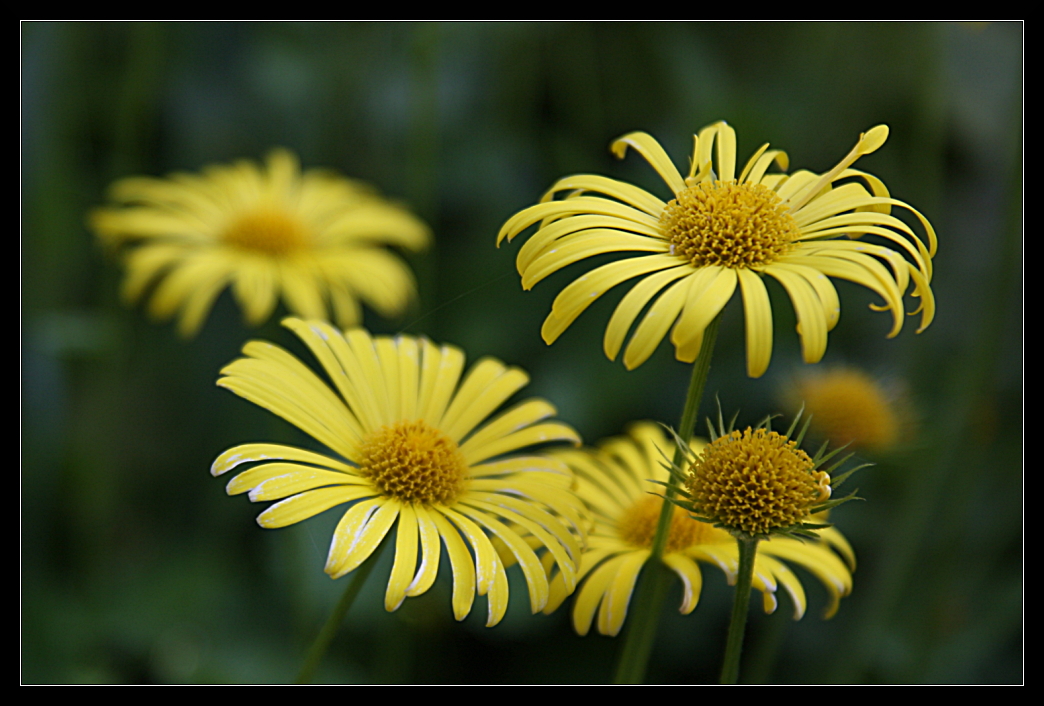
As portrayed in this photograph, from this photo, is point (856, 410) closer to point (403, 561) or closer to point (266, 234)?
point (403, 561)

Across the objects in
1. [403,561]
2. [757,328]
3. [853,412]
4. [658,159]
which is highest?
[658,159]

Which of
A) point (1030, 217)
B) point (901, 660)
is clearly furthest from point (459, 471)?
point (901, 660)

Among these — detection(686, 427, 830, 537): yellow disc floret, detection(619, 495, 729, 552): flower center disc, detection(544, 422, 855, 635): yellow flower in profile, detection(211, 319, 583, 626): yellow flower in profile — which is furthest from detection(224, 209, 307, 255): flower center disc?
detection(686, 427, 830, 537): yellow disc floret

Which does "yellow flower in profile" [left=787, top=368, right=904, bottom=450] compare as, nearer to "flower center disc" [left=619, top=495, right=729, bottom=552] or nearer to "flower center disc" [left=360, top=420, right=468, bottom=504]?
"flower center disc" [left=619, top=495, right=729, bottom=552]

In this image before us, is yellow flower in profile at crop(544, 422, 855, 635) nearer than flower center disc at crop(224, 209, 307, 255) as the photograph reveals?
Yes

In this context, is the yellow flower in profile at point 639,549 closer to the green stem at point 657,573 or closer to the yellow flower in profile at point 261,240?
the green stem at point 657,573

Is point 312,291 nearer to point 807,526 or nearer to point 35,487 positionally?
point 35,487

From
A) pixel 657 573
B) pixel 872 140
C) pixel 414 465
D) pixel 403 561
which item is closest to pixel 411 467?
pixel 414 465
